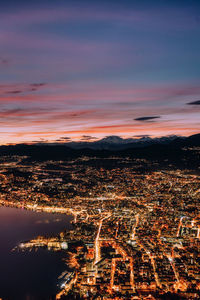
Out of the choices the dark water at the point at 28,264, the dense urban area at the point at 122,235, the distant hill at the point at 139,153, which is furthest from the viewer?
the distant hill at the point at 139,153

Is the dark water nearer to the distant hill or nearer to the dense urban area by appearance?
the dense urban area

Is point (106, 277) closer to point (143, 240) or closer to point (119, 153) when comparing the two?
point (143, 240)

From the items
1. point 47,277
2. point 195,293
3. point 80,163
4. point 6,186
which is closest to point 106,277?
point 47,277

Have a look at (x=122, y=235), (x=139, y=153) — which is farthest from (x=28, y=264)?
(x=139, y=153)

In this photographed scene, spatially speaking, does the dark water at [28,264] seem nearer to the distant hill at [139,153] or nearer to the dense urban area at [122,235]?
the dense urban area at [122,235]

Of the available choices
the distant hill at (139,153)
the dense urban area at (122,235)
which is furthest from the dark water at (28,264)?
the distant hill at (139,153)
